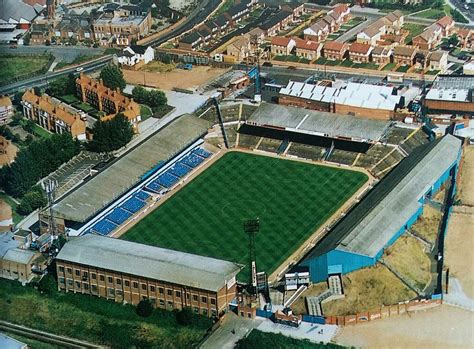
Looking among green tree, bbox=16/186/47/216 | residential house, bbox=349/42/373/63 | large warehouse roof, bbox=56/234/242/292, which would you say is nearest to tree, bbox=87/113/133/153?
green tree, bbox=16/186/47/216

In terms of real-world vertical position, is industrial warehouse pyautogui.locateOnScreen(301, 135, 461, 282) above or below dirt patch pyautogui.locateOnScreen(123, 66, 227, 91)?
above

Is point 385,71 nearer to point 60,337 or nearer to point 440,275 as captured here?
point 440,275

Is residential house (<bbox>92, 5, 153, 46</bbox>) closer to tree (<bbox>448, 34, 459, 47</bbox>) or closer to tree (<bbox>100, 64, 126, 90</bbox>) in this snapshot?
tree (<bbox>100, 64, 126, 90</bbox>)

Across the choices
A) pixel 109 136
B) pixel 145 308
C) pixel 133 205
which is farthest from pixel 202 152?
pixel 145 308

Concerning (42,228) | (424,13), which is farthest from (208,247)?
(424,13)

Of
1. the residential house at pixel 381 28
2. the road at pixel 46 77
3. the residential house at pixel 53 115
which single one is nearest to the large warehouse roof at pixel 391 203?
the residential house at pixel 53 115

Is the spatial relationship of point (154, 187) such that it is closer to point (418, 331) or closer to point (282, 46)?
point (418, 331)
